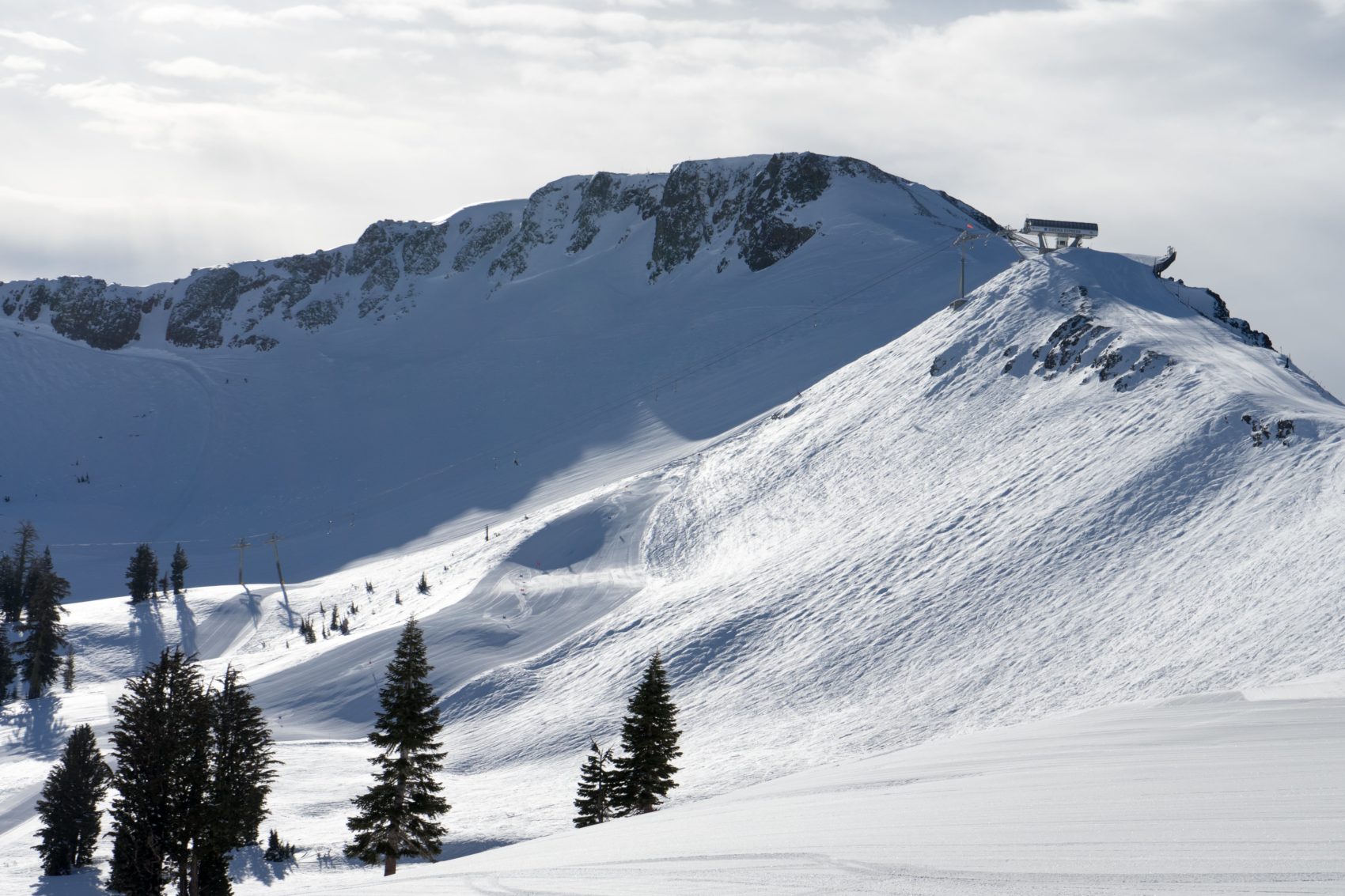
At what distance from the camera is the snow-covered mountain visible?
114 feet

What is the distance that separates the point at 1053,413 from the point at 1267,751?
138ft

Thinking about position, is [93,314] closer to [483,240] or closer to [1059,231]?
[483,240]

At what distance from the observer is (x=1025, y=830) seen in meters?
8.00

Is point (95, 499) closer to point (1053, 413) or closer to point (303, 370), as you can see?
point (303, 370)

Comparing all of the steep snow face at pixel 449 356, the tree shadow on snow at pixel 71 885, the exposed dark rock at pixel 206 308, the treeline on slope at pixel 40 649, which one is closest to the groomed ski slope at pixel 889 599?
the tree shadow on snow at pixel 71 885

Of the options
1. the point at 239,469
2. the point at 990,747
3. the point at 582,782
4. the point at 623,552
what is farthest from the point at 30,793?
the point at 239,469

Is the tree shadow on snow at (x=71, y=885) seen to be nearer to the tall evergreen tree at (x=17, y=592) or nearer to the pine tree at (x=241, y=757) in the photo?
the pine tree at (x=241, y=757)

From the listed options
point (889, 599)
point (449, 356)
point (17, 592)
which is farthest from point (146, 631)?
point (449, 356)

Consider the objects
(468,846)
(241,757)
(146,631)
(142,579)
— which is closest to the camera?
(468,846)

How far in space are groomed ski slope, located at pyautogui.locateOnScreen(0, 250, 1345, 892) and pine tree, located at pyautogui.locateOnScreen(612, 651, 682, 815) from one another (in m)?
1.87

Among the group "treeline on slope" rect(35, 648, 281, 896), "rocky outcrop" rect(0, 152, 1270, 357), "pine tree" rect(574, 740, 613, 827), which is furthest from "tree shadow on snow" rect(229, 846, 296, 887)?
"rocky outcrop" rect(0, 152, 1270, 357)

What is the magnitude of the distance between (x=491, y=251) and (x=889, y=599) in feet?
432

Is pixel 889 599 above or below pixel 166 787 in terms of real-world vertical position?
above

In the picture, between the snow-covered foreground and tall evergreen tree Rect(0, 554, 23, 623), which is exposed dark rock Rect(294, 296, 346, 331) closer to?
tall evergreen tree Rect(0, 554, 23, 623)
